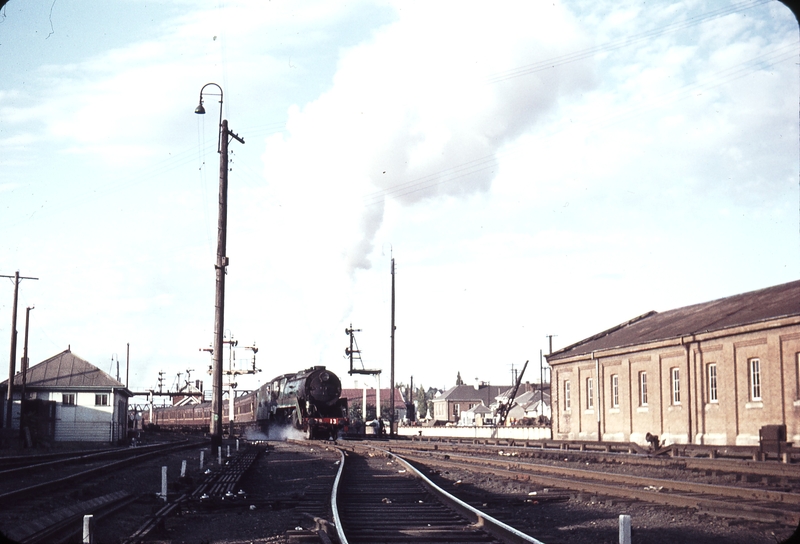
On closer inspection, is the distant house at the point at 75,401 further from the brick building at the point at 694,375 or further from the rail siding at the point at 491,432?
the brick building at the point at 694,375

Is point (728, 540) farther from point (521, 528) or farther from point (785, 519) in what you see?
point (521, 528)

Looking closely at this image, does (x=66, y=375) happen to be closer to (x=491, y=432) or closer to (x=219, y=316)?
(x=491, y=432)

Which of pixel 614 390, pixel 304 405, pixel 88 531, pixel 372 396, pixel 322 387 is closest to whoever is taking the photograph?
pixel 88 531

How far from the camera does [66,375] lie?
5056 cm

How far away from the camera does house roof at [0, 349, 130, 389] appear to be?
1956 inches

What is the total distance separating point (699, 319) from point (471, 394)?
88352 mm

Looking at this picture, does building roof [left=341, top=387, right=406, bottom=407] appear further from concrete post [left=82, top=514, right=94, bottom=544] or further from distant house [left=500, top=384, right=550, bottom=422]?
concrete post [left=82, top=514, right=94, bottom=544]

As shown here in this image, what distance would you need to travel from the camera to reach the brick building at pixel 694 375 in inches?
1082

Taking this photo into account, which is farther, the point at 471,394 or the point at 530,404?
the point at 471,394

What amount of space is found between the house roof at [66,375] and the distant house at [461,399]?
2837 inches

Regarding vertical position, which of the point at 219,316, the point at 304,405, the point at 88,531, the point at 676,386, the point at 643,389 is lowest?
the point at 304,405

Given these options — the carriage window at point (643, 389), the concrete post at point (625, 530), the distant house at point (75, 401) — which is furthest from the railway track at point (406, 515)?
the distant house at point (75, 401)

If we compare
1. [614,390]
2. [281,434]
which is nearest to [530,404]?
[281,434]

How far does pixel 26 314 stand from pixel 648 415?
35.4 m
